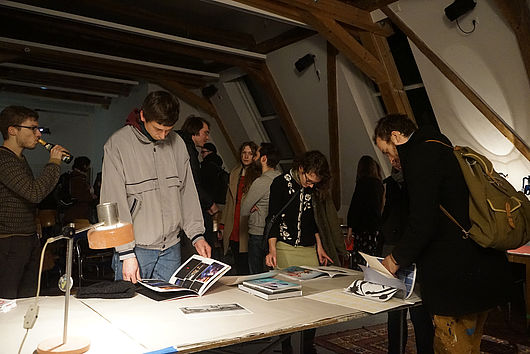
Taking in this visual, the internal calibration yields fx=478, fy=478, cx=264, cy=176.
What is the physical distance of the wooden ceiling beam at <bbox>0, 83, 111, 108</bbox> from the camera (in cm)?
928

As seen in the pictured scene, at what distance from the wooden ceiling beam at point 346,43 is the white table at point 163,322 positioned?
3.62m

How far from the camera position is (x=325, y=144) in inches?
282

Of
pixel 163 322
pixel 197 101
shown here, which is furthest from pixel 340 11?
pixel 163 322

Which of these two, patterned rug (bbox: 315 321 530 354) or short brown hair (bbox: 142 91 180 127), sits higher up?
short brown hair (bbox: 142 91 180 127)

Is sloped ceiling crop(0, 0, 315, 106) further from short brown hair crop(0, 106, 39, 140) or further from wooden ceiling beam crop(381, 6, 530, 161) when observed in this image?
short brown hair crop(0, 106, 39, 140)

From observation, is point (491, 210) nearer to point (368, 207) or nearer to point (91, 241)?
point (91, 241)

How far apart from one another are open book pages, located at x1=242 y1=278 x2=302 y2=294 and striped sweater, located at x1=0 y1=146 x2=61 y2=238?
1.25m

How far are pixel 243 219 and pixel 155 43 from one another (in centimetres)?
334

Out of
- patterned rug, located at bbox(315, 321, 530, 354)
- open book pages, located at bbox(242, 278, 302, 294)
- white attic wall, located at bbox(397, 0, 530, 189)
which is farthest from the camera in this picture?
white attic wall, located at bbox(397, 0, 530, 189)

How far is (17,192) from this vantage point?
100 inches

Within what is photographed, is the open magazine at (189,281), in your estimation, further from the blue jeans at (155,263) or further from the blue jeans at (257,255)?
the blue jeans at (257,255)

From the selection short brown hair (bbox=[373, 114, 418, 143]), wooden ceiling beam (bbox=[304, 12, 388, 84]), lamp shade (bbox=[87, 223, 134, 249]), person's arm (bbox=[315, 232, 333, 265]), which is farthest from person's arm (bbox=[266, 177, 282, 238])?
wooden ceiling beam (bbox=[304, 12, 388, 84])

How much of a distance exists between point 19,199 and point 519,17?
4.07 metres

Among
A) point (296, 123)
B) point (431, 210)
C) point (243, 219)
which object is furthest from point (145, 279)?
point (296, 123)
